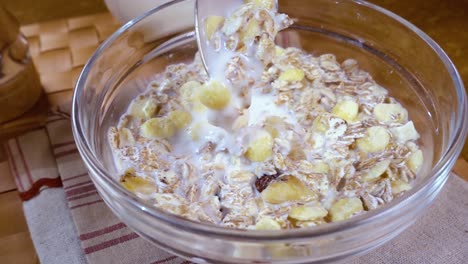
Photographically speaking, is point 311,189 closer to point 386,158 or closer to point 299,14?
point 386,158

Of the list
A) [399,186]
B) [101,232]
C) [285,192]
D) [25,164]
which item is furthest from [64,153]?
[399,186]

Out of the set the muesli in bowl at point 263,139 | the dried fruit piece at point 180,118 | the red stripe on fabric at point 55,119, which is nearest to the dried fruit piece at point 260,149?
the muesli in bowl at point 263,139

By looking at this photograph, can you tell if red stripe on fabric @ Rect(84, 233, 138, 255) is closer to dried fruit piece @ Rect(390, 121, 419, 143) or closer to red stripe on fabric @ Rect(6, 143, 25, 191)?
red stripe on fabric @ Rect(6, 143, 25, 191)

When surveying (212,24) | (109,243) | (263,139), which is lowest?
(109,243)

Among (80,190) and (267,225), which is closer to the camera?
(267,225)

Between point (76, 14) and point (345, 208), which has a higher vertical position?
point (76, 14)

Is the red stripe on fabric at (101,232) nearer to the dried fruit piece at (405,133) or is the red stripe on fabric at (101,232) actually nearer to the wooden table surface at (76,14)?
the wooden table surface at (76,14)

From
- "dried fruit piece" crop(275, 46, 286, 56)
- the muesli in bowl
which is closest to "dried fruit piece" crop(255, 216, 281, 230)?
the muesli in bowl

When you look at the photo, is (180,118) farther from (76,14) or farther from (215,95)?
(76,14)

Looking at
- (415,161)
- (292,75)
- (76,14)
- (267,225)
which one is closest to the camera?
(267,225)
